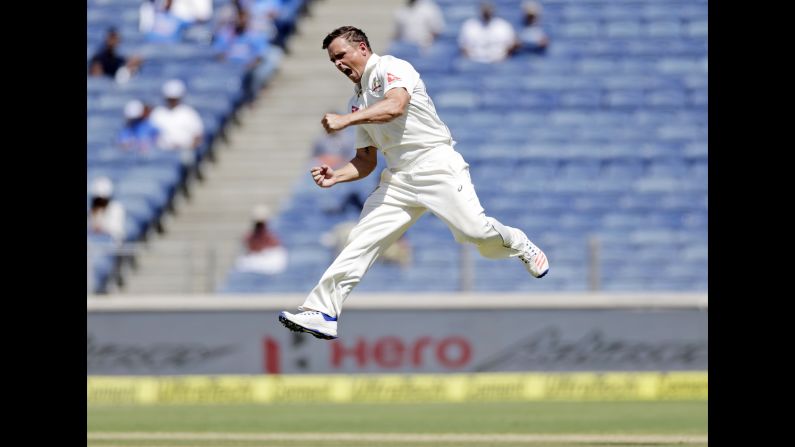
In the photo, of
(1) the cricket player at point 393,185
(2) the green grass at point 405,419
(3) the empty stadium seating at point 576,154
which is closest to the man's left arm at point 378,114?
(1) the cricket player at point 393,185

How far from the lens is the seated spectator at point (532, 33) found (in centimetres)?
1709

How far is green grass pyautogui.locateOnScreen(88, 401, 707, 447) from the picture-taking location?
9.69 meters

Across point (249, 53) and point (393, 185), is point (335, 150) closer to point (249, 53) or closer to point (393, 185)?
point (249, 53)

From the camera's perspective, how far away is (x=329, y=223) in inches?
593

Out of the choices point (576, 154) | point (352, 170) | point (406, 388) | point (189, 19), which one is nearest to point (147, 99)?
point (189, 19)

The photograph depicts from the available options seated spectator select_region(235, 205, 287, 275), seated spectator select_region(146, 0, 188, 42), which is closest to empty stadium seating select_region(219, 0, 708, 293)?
seated spectator select_region(235, 205, 287, 275)

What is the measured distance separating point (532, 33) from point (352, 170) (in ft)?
30.9

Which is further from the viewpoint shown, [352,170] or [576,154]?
[576,154]

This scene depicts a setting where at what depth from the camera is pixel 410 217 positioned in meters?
8.10

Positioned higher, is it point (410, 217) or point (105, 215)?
point (105, 215)

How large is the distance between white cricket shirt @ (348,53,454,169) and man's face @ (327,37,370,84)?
0.19 ft
